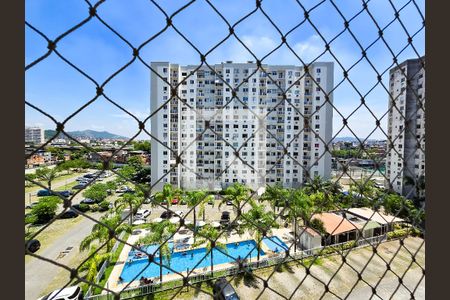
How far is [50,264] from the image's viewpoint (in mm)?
3242

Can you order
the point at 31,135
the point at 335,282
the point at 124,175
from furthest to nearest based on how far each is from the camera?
the point at 335,282
the point at 124,175
the point at 31,135

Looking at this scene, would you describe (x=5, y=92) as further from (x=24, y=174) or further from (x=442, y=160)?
(x=442, y=160)

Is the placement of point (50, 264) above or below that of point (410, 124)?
below

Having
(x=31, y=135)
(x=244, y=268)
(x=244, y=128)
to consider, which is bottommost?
(x=244, y=268)

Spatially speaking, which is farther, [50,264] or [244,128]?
[244,128]

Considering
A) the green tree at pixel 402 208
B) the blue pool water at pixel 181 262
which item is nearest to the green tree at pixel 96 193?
the blue pool water at pixel 181 262

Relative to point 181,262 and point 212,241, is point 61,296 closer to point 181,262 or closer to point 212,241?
point 212,241

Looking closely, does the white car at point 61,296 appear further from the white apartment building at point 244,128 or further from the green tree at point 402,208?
the white apartment building at point 244,128

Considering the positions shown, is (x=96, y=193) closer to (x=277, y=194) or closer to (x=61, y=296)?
(x=61, y=296)

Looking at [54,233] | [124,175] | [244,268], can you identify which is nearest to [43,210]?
[54,233]

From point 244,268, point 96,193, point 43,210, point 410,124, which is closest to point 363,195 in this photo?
point 410,124

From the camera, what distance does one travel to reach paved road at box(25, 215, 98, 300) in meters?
4.04

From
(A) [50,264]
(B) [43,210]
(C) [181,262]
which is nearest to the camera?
(A) [50,264]

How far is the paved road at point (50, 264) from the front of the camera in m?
4.04
